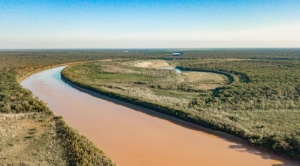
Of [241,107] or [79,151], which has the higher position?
[241,107]

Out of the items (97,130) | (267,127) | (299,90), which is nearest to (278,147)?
(267,127)

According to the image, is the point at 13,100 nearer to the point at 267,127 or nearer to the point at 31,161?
the point at 31,161

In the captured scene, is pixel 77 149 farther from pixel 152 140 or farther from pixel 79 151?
pixel 152 140

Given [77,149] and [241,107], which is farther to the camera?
[241,107]

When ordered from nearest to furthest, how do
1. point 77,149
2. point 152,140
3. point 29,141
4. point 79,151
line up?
1. point 79,151
2. point 77,149
3. point 29,141
4. point 152,140

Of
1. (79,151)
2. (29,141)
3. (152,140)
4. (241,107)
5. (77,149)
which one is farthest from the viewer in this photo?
(241,107)

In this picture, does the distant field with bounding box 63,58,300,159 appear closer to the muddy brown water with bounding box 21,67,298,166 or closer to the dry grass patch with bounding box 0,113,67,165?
the muddy brown water with bounding box 21,67,298,166

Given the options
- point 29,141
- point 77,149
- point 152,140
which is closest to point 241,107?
point 152,140

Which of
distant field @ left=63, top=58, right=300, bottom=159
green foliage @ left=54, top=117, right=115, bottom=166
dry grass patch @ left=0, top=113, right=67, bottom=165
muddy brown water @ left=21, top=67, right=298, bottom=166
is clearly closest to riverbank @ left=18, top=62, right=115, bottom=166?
green foliage @ left=54, top=117, right=115, bottom=166

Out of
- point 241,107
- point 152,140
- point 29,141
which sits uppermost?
point 241,107

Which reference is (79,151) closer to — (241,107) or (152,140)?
(152,140)
